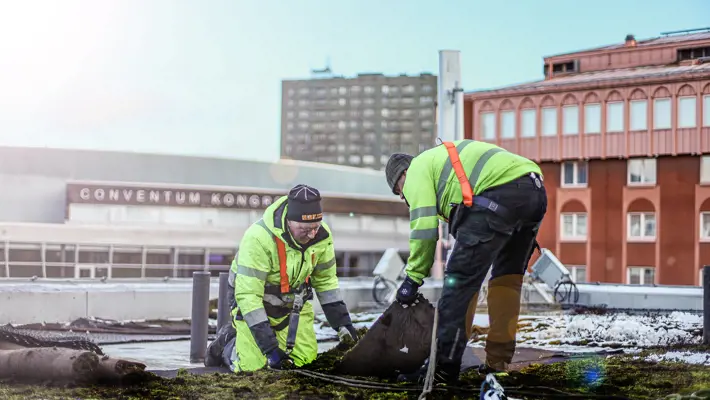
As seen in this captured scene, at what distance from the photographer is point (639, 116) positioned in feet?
111

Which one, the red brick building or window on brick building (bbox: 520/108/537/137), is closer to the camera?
the red brick building

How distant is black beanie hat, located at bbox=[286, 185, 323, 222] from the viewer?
5.28 meters

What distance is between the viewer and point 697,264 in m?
33.2

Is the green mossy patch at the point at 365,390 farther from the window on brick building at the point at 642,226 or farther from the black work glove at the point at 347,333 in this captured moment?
the window on brick building at the point at 642,226

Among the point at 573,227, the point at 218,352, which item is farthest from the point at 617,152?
Result: the point at 218,352

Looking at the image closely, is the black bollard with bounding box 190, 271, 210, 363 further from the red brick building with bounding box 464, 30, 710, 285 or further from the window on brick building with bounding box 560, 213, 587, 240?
the window on brick building with bounding box 560, 213, 587, 240

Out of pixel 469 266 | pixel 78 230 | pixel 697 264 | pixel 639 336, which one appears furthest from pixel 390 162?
pixel 78 230

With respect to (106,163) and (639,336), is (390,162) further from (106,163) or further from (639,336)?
(106,163)

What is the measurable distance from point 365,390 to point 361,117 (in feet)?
405

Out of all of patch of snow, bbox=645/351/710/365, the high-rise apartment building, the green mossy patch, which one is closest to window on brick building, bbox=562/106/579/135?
patch of snow, bbox=645/351/710/365

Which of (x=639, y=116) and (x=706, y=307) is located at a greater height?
(x=639, y=116)

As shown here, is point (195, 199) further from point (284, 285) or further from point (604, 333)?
point (284, 285)

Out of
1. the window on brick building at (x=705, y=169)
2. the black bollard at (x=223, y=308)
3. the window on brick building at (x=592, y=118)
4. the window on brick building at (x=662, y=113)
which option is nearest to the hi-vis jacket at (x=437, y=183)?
the black bollard at (x=223, y=308)

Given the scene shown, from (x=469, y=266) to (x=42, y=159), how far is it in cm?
3553
